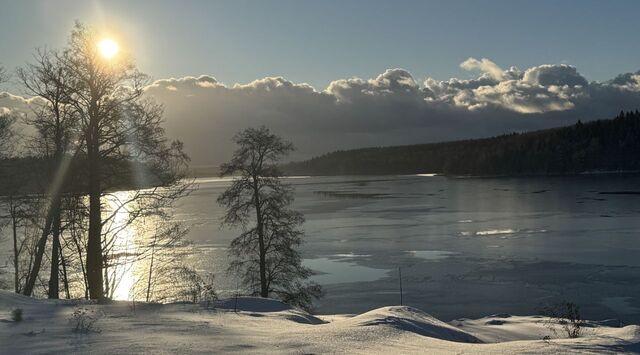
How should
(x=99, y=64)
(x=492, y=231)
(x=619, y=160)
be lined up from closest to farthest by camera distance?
(x=99, y=64) → (x=492, y=231) → (x=619, y=160)

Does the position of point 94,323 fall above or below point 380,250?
above

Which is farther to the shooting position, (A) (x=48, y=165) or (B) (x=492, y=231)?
(B) (x=492, y=231)

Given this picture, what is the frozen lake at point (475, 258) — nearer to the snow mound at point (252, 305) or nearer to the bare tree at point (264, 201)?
the bare tree at point (264, 201)

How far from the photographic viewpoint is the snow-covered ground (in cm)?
646

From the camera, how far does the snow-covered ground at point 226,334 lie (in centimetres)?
646

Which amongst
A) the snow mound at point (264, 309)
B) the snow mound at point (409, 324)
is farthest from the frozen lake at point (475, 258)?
the snow mound at point (409, 324)

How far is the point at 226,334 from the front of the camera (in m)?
7.40

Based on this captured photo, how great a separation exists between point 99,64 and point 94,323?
8878 mm

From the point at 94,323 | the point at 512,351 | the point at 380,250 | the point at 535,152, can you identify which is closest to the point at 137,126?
the point at 94,323

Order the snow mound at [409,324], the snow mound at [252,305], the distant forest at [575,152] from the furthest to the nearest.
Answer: the distant forest at [575,152] < the snow mound at [252,305] < the snow mound at [409,324]

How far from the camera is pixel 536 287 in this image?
80.5 ft

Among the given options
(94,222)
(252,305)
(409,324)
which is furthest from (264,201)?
(409,324)

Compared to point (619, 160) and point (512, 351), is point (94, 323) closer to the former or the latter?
point (512, 351)

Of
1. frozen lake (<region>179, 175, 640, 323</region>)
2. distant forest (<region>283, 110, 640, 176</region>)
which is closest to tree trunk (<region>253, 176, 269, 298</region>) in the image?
frozen lake (<region>179, 175, 640, 323</region>)
